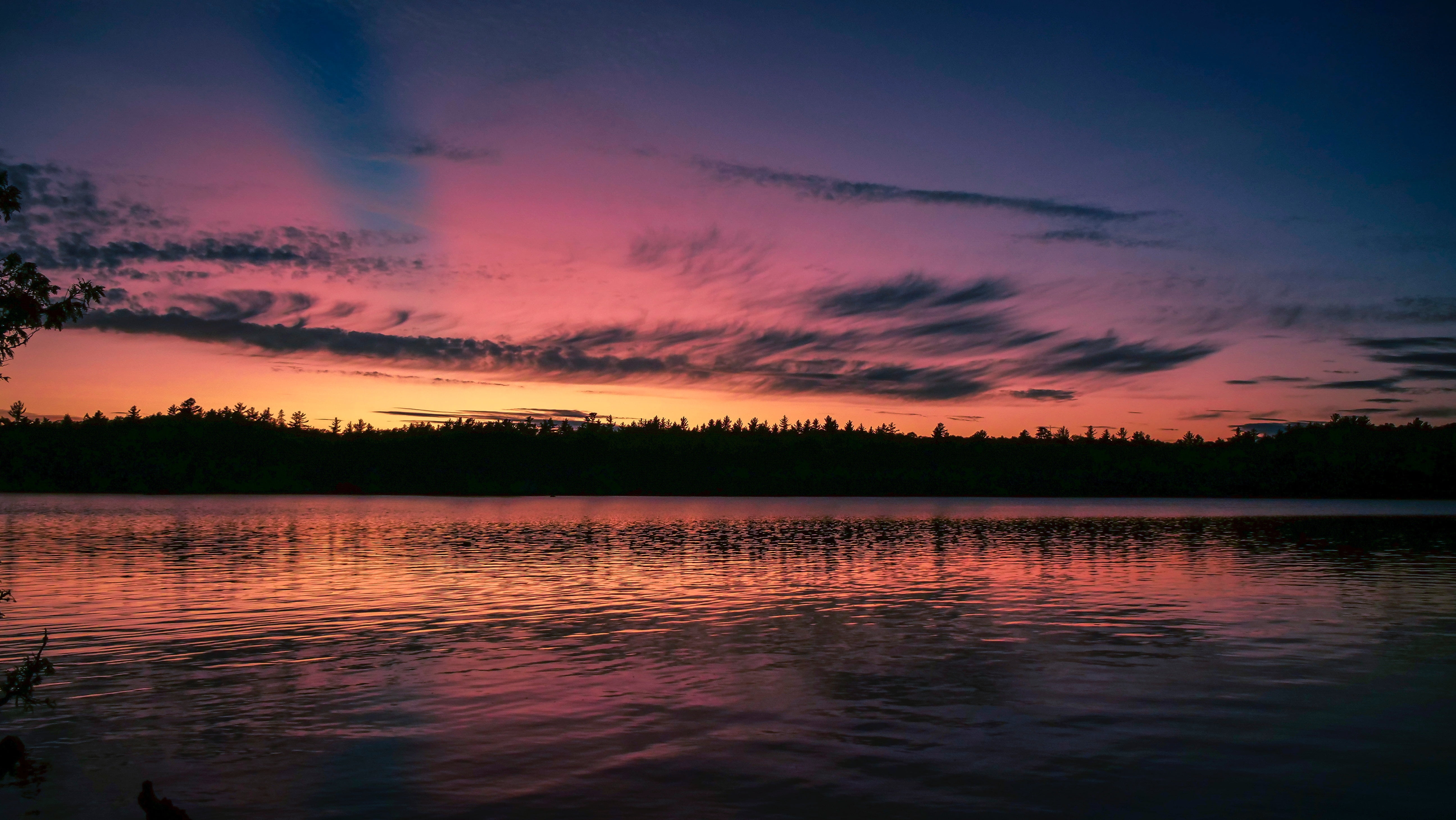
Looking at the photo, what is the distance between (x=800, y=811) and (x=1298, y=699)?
1396 cm

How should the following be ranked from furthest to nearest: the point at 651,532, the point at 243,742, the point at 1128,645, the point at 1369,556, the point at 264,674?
the point at 651,532
the point at 1369,556
the point at 1128,645
the point at 264,674
the point at 243,742

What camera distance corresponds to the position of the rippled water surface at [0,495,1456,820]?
14094mm

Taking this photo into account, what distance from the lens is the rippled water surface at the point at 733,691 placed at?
46.2ft

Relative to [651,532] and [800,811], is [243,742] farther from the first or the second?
[651,532]

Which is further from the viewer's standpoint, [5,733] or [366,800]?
[5,733]

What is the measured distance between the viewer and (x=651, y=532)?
296 feet

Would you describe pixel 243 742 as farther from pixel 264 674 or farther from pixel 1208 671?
pixel 1208 671

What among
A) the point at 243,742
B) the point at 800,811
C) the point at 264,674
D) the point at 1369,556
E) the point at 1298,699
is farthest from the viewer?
the point at 1369,556

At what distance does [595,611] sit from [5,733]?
19.1 m

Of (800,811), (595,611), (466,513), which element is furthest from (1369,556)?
(466,513)

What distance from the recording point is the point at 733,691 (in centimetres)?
2097

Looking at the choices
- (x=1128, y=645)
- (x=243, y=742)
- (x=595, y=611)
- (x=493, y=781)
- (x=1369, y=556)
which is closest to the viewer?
(x=493, y=781)

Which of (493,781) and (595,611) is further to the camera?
(595,611)

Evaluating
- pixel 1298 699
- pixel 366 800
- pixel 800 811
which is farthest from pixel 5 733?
pixel 1298 699
